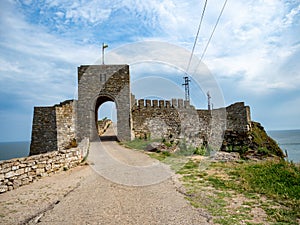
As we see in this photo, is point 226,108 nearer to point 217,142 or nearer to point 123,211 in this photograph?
point 217,142

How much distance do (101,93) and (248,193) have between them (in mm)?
13357

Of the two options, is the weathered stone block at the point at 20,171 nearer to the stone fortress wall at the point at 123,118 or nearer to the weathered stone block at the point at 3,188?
the weathered stone block at the point at 3,188

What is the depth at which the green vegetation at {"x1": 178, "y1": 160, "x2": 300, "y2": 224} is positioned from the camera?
368 cm

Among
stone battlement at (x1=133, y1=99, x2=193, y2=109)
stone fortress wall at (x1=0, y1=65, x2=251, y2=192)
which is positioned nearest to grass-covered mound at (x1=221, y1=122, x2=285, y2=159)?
stone fortress wall at (x1=0, y1=65, x2=251, y2=192)

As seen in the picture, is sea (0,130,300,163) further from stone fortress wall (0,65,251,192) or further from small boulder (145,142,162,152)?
small boulder (145,142,162,152)

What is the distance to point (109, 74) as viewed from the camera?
16.5 meters

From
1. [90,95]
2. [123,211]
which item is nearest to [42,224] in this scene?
[123,211]

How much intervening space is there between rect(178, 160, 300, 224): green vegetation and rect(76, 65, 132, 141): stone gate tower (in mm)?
9911

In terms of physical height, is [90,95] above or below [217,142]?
above

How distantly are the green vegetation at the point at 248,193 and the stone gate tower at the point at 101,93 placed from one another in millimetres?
9911

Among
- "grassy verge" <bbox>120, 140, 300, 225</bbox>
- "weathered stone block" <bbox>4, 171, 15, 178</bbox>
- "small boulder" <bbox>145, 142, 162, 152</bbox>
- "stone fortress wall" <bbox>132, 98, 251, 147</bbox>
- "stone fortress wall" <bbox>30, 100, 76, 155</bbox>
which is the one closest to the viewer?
"grassy verge" <bbox>120, 140, 300, 225</bbox>

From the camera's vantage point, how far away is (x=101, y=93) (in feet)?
54.4

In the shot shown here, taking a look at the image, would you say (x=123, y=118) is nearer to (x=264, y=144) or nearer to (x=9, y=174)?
(x=264, y=144)

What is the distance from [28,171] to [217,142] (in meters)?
14.7
